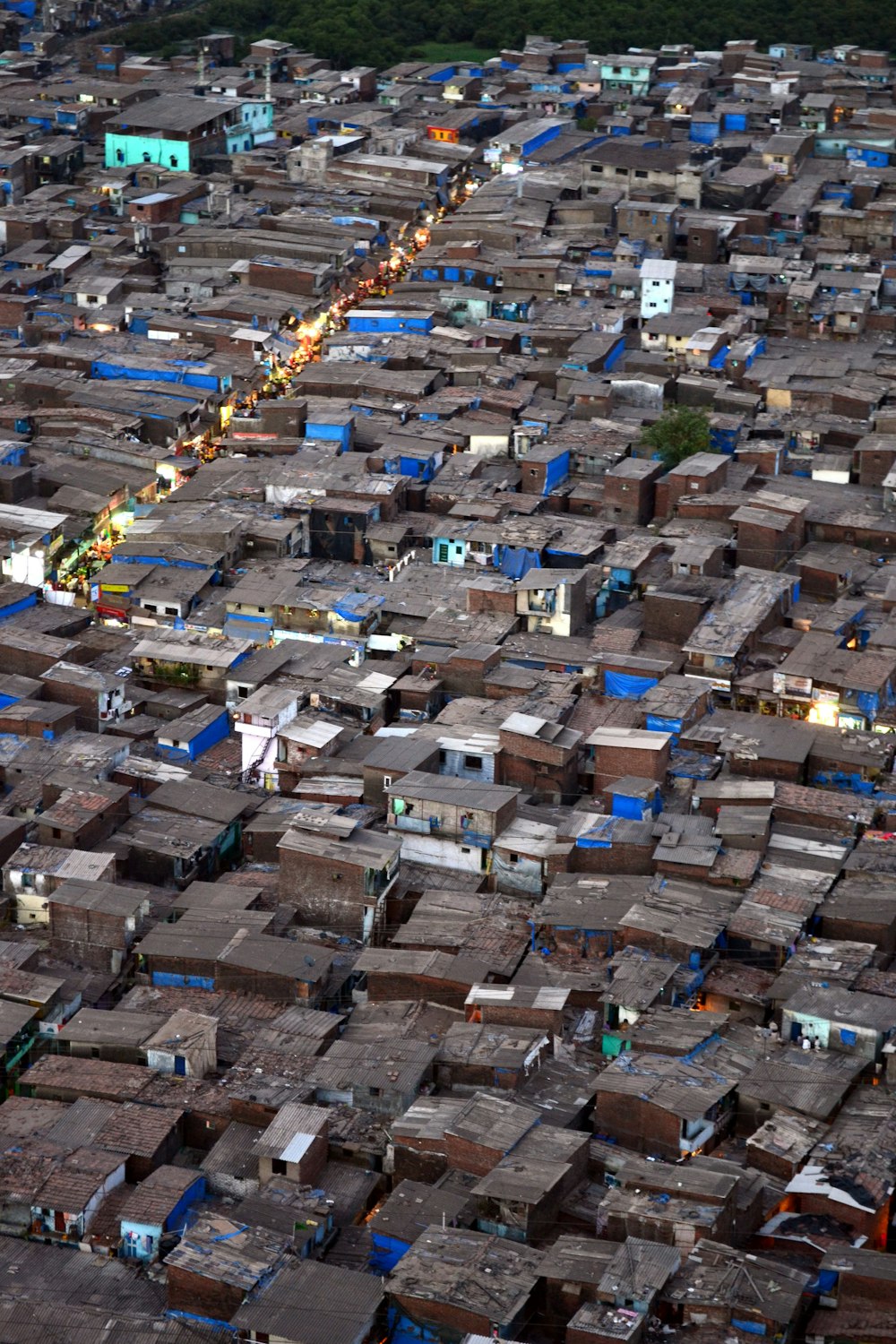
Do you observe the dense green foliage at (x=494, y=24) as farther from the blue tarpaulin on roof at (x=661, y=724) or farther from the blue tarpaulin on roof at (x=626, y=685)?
the blue tarpaulin on roof at (x=661, y=724)

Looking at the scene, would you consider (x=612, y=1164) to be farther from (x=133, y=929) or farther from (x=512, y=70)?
(x=512, y=70)

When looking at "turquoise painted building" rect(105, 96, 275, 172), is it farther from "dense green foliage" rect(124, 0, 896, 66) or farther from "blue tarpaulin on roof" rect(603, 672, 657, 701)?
"blue tarpaulin on roof" rect(603, 672, 657, 701)

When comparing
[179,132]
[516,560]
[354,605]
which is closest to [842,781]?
[516,560]

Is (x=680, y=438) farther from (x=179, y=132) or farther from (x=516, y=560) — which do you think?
(x=179, y=132)

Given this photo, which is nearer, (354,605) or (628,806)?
(628,806)

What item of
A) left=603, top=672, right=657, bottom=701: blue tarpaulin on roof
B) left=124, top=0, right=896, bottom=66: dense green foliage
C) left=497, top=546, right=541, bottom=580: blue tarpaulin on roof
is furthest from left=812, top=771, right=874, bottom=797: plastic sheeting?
left=124, top=0, right=896, bottom=66: dense green foliage

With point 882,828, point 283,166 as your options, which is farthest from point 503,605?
point 283,166

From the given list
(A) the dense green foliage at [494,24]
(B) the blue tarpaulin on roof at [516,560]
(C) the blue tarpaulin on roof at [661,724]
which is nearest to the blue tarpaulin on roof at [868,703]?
(C) the blue tarpaulin on roof at [661,724]
